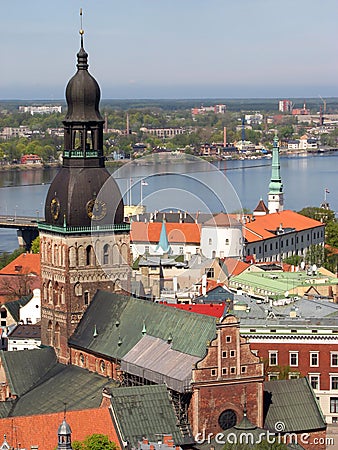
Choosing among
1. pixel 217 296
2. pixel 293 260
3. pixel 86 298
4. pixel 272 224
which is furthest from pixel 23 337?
pixel 272 224

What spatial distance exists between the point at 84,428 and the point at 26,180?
287 ft

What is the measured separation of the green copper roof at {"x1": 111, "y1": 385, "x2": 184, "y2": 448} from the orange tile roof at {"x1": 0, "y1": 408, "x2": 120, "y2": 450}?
21cm

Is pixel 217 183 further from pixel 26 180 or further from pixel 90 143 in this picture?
pixel 26 180

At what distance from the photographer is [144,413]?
20031 mm

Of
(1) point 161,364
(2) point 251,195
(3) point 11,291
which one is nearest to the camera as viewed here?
(1) point 161,364

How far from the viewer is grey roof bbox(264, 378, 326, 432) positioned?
21219 mm

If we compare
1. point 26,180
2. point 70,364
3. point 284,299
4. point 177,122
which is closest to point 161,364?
point 70,364

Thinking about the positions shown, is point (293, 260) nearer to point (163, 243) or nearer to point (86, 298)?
point (163, 243)

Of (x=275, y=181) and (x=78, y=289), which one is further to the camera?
(x=275, y=181)

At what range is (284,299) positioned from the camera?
30.8m

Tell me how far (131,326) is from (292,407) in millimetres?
3045

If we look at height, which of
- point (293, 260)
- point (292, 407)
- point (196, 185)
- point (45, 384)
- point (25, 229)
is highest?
point (292, 407)

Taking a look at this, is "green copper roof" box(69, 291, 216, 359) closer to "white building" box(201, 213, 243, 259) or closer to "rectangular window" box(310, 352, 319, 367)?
"rectangular window" box(310, 352, 319, 367)

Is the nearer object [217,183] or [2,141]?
[217,183]
